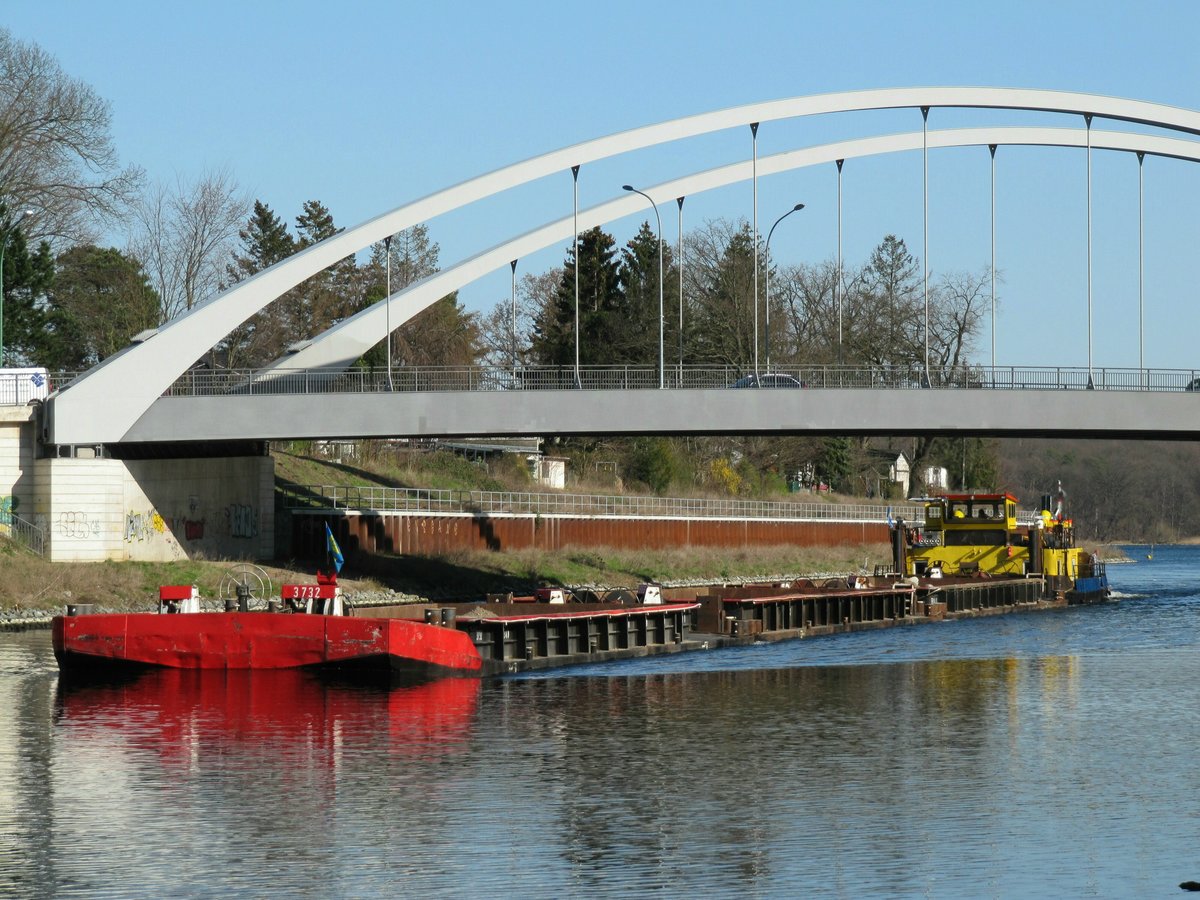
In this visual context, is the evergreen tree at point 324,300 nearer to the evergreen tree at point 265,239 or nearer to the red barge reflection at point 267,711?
the evergreen tree at point 265,239

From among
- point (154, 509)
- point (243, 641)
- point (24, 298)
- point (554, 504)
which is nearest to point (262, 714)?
point (243, 641)

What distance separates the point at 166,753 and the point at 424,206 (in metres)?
33.3

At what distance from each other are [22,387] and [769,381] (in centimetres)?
2443

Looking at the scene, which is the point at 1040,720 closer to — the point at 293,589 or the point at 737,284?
the point at 293,589

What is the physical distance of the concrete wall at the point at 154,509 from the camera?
54969mm

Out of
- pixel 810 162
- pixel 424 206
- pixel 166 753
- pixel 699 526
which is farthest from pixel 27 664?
pixel 699 526

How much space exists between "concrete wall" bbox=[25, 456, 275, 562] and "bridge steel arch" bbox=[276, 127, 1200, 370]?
5890 mm

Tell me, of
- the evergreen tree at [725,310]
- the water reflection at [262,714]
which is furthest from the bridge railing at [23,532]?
the evergreen tree at [725,310]

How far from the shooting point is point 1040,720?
30.9 meters

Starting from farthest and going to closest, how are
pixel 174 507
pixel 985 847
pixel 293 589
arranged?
pixel 174 507 → pixel 293 589 → pixel 985 847

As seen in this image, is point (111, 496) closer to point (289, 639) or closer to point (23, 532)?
point (23, 532)

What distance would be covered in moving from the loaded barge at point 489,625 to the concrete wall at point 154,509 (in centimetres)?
1351

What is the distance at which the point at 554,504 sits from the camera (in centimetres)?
8312

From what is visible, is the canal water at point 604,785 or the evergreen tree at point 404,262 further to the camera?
the evergreen tree at point 404,262
